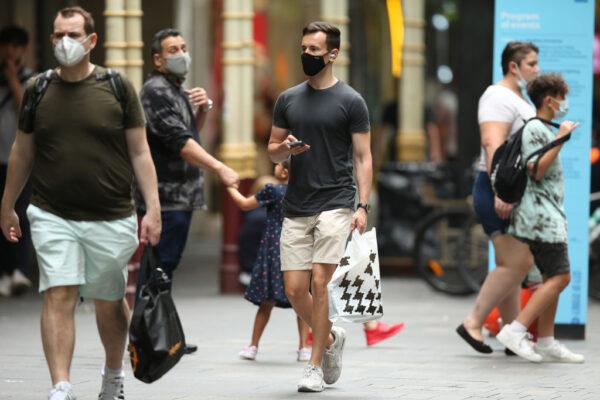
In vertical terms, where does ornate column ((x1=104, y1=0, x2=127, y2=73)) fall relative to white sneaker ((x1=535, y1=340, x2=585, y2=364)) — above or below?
above

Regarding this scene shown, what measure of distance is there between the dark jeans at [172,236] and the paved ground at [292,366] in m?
0.65

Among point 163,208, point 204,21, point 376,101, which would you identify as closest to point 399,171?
point 163,208

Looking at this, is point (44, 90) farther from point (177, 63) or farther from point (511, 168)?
point (511, 168)

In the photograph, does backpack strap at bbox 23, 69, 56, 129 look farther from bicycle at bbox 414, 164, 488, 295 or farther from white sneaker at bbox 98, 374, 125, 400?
bicycle at bbox 414, 164, 488, 295

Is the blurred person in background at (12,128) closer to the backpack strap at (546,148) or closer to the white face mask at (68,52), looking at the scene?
the backpack strap at (546,148)

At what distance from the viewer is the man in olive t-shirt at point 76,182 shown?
6863mm

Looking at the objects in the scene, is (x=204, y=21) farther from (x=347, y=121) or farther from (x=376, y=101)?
(x=347, y=121)

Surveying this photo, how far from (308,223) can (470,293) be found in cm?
542

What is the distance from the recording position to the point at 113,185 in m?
6.98

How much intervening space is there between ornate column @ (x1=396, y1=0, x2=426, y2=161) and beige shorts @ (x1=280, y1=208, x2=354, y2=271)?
8.54 metres

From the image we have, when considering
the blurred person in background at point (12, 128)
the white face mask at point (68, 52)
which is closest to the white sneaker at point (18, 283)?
the blurred person in background at point (12, 128)

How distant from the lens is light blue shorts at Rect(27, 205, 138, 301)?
6.86 m

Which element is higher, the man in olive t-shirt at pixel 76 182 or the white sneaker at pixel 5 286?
the man in olive t-shirt at pixel 76 182

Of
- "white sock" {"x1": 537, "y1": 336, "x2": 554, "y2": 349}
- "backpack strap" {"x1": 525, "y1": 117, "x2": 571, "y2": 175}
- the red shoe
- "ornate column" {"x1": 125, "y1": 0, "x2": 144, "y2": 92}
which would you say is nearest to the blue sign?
"backpack strap" {"x1": 525, "y1": 117, "x2": 571, "y2": 175}
